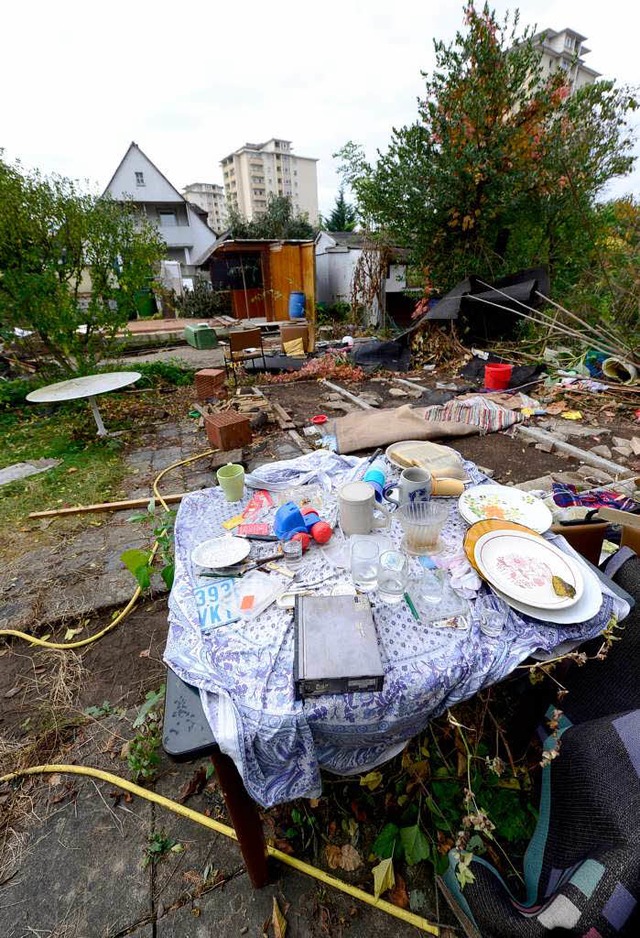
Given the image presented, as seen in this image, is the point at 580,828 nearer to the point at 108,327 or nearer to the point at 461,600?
the point at 461,600

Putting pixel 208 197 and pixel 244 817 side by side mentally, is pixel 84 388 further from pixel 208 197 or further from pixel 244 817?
pixel 208 197

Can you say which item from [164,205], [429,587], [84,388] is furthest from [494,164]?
[164,205]

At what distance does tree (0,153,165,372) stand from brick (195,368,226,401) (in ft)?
4.58

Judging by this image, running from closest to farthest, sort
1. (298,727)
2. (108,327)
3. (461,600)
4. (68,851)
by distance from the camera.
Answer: (298,727) < (461,600) < (68,851) < (108,327)

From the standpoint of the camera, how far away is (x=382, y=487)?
1839 millimetres

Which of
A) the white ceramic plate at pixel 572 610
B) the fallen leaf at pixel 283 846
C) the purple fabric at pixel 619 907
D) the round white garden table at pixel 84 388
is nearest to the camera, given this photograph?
the purple fabric at pixel 619 907

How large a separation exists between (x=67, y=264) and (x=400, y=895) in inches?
280

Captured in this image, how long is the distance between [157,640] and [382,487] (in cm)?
173

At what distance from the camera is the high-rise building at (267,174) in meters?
64.1

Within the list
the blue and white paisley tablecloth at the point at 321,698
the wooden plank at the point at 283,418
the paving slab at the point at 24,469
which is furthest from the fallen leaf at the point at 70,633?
the wooden plank at the point at 283,418

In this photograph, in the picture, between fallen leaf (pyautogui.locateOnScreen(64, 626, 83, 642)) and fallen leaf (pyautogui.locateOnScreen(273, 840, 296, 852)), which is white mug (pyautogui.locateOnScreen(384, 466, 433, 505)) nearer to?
fallen leaf (pyautogui.locateOnScreen(273, 840, 296, 852))

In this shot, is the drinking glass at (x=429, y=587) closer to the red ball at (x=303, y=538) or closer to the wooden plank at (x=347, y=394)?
the red ball at (x=303, y=538)

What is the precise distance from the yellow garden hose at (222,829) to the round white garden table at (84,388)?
3.85 meters

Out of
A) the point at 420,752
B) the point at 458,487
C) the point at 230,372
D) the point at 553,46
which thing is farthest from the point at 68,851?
the point at 553,46
